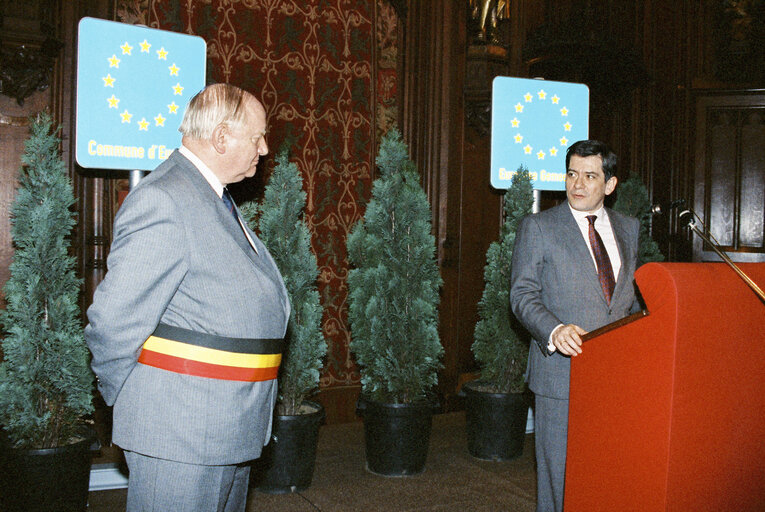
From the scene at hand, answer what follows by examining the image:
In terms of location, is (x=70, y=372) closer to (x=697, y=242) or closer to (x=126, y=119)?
(x=126, y=119)

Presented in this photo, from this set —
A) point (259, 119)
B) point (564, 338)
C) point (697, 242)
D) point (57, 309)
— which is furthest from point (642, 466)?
point (697, 242)

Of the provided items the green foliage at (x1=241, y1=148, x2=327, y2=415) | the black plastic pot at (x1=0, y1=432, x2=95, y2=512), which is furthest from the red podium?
the black plastic pot at (x1=0, y1=432, x2=95, y2=512)

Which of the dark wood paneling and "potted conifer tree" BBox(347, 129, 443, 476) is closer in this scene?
"potted conifer tree" BBox(347, 129, 443, 476)

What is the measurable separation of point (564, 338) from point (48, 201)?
2476 mm

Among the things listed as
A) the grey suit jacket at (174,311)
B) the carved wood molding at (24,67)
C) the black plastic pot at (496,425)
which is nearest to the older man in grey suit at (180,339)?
the grey suit jacket at (174,311)

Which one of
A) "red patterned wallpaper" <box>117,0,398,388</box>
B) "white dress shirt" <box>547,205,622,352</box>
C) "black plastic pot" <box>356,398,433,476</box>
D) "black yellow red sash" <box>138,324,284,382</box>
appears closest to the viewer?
"black yellow red sash" <box>138,324,284,382</box>

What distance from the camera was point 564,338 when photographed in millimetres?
1864

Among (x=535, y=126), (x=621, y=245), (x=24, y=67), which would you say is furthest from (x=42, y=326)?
(x=535, y=126)

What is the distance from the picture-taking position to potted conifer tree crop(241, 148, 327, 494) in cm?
347

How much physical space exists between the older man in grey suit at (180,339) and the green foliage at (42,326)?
1.66 m

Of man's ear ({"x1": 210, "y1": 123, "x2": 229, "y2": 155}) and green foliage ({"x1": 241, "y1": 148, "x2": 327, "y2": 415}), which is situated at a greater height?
man's ear ({"x1": 210, "y1": 123, "x2": 229, "y2": 155})

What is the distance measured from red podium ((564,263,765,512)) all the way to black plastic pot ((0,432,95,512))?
2.37 meters

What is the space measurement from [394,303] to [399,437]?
0.79 metres

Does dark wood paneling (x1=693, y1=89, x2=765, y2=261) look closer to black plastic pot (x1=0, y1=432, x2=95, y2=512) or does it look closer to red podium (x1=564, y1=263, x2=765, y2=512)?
red podium (x1=564, y1=263, x2=765, y2=512)
